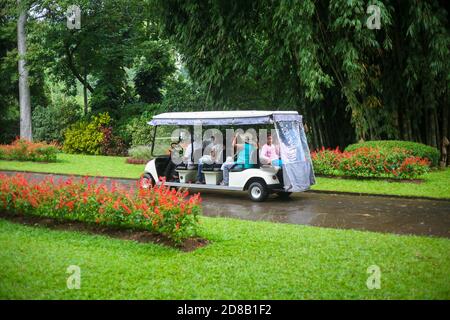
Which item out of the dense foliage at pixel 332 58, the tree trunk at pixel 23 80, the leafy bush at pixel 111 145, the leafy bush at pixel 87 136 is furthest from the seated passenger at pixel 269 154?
the tree trunk at pixel 23 80

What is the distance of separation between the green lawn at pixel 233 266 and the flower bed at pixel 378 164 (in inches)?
287

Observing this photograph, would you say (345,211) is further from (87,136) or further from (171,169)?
(87,136)

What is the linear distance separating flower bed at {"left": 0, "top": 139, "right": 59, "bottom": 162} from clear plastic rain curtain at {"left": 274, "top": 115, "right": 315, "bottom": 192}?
14140mm

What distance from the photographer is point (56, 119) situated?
31.6 m

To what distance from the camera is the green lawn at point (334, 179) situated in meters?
13.6

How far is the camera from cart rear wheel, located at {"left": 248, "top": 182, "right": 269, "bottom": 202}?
12805mm

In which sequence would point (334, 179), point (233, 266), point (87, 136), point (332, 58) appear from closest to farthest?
point (233, 266) → point (334, 179) → point (332, 58) → point (87, 136)

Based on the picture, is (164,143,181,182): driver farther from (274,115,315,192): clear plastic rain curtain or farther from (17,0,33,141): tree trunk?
(17,0,33,141): tree trunk

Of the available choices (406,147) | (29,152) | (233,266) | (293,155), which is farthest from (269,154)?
(29,152)

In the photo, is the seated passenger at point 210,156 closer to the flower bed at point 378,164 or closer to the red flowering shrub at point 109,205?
the flower bed at point 378,164

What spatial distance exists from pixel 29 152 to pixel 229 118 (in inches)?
546

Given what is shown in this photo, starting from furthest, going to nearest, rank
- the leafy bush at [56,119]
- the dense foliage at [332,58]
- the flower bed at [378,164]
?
the leafy bush at [56,119] → the dense foliage at [332,58] → the flower bed at [378,164]

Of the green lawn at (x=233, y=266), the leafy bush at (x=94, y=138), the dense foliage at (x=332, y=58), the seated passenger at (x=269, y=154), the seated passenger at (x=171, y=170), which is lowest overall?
the green lawn at (x=233, y=266)

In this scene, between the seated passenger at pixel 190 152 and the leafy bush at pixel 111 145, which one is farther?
the leafy bush at pixel 111 145
